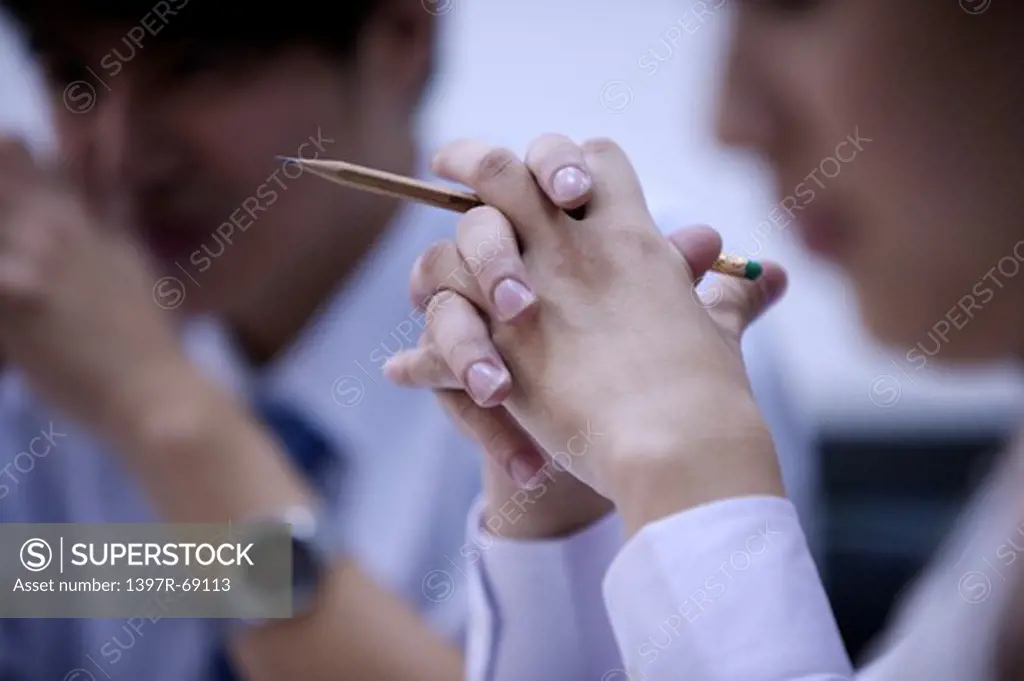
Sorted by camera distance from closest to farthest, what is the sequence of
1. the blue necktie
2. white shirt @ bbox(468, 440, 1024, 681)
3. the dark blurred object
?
white shirt @ bbox(468, 440, 1024, 681), the blue necktie, the dark blurred object

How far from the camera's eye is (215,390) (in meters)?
0.69

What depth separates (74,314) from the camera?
71 centimetres

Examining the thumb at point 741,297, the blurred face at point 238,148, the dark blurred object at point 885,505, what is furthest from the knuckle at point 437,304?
the dark blurred object at point 885,505

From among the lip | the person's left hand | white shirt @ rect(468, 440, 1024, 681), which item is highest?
the person's left hand

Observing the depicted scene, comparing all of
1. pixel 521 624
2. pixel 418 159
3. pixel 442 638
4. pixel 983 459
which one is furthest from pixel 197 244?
pixel 983 459

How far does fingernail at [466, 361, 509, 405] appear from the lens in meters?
0.42

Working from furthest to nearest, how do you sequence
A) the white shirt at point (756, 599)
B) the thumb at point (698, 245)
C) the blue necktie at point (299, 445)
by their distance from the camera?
the blue necktie at point (299, 445) < the thumb at point (698, 245) < the white shirt at point (756, 599)

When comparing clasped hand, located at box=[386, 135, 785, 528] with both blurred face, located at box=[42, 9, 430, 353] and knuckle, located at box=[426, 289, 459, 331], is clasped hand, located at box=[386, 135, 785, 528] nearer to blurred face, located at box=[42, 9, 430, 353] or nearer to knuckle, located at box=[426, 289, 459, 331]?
knuckle, located at box=[426, 289, 459, 331]

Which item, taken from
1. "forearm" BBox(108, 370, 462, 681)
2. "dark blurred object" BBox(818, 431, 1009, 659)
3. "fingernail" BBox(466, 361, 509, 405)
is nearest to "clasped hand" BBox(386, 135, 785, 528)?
"fingernail" BBox(466, 361, 509, 405)

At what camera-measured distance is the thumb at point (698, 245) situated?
0.44m

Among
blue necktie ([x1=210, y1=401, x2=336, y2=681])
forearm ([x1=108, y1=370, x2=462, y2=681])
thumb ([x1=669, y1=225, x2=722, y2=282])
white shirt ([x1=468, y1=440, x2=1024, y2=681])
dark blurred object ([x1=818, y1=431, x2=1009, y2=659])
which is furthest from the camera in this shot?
dark blurred object ([x1=818, y1=431, x2=1009, y2=659])

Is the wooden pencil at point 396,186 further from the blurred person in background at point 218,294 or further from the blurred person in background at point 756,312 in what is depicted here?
the blurred person in background at point 218,294

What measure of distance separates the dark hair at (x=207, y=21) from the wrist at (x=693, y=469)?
57 cm

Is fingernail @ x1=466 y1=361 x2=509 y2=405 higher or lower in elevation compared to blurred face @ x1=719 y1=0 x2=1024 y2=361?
lower
